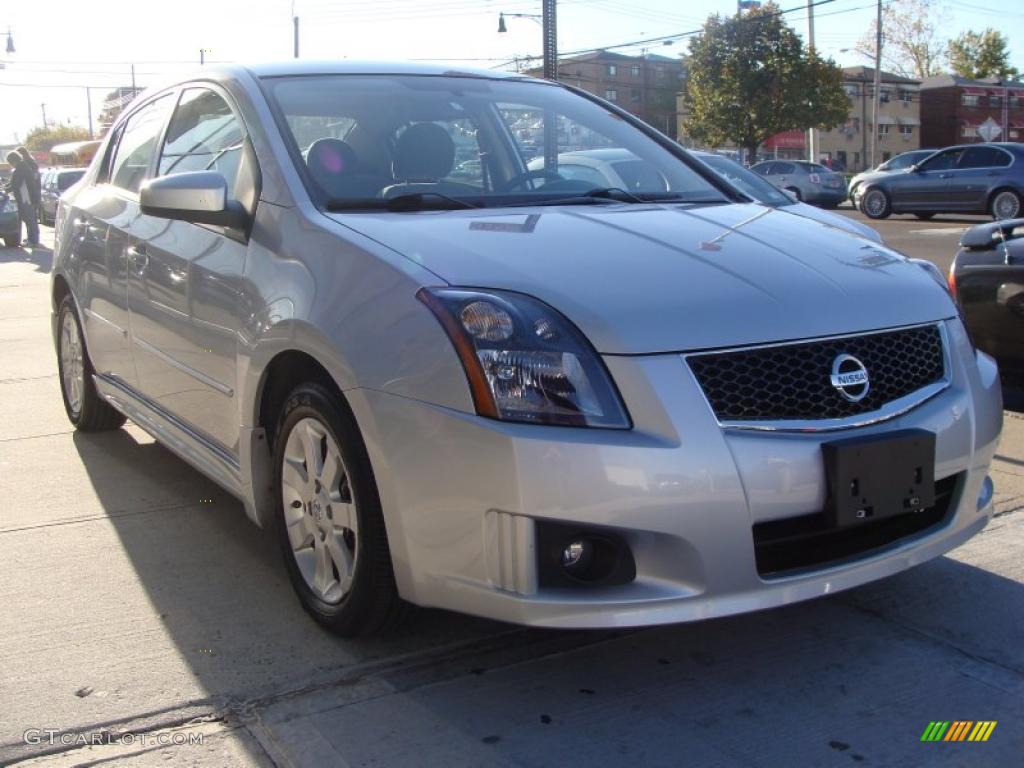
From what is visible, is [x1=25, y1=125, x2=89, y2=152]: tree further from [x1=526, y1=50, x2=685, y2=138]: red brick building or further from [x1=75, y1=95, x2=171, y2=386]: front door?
[x1=75, y1=95, x2=171, y2=386]: front door

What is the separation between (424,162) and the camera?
3781mm

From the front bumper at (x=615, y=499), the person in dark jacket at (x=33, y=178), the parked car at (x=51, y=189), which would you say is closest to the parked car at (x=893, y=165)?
the person in dark jacket at (x=33, y=178)

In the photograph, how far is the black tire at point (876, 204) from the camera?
23.2 m

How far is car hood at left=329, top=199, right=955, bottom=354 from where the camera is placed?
107 inches

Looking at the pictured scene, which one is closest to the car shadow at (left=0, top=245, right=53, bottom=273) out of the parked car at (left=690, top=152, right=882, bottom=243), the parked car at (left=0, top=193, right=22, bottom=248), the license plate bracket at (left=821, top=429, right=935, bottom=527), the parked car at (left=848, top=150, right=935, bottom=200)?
the parked car at (left=0, top=193, right=22, bottom=248)

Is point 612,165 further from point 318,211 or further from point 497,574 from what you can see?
point 497,574

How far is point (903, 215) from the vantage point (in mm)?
25359

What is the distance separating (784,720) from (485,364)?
3.76ft

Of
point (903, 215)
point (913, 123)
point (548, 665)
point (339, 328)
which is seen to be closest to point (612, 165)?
point (339, 328)

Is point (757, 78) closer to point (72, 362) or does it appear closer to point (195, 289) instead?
point (72, 362)

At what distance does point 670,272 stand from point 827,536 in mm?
776

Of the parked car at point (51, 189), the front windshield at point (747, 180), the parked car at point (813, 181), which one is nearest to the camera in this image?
the front windshield at point (747, 180)

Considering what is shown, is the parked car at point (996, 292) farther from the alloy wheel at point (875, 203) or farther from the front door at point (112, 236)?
the alloy wheel at point (875, 203)

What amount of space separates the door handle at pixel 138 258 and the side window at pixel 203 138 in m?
0.33
